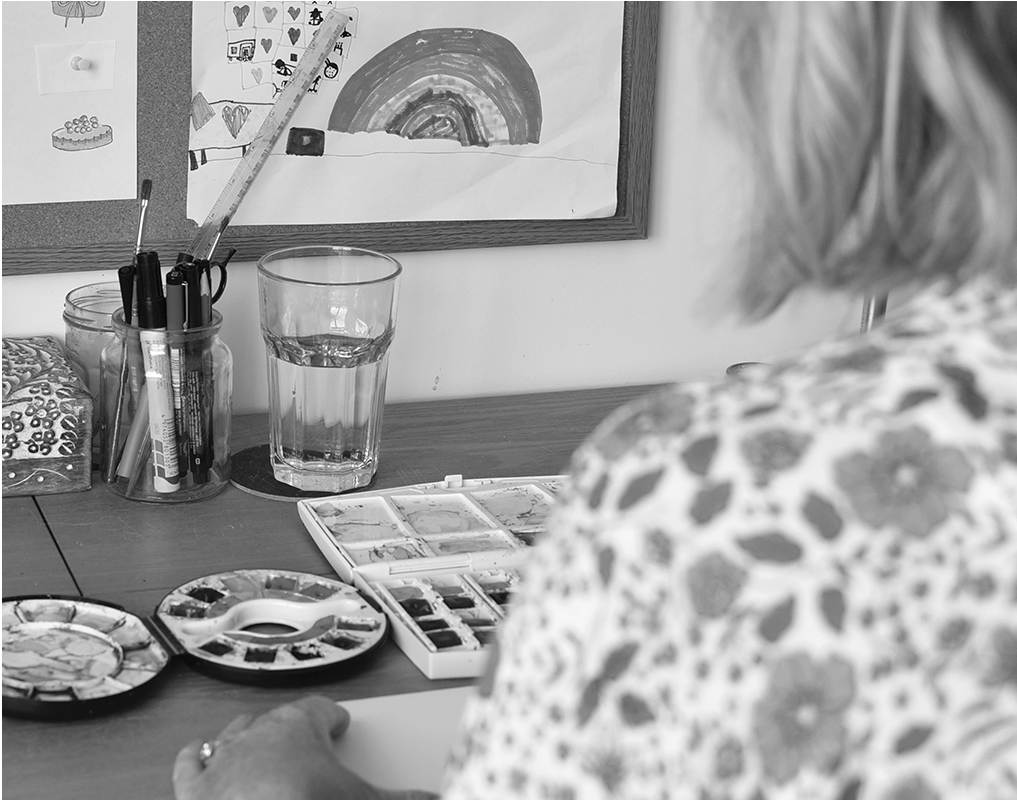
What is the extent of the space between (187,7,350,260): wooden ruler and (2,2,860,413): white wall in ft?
0.26

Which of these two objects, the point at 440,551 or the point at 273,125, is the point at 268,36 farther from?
the point at 440,551

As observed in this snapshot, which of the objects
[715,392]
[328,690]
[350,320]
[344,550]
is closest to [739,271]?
[715,392]

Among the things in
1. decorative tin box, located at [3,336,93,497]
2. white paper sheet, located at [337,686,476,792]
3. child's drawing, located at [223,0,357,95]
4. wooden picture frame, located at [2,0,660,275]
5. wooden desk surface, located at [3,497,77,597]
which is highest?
child's drawing, located at [223,0,357,95]

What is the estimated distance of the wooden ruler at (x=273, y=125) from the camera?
1.09 metres

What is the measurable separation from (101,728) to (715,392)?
43 centimetres

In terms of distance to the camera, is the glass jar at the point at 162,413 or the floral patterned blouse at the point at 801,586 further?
the glass jar at the point at 162,413

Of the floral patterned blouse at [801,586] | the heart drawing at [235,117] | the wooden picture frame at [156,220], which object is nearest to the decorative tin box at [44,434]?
the wooden picture frame at [156,220]

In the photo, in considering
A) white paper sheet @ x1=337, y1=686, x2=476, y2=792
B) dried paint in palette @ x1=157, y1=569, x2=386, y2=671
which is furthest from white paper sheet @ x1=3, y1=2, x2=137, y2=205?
white paper sheet @ x1=337, y1=686, x2=476, y2=792

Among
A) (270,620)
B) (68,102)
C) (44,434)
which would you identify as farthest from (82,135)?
(270,620)

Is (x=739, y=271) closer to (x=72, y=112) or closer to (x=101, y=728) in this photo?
(x=101, y=728)

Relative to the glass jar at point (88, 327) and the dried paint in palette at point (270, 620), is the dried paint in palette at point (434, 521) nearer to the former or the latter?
the dried paint in palette at point (270, 620)

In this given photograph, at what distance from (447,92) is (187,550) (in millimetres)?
487

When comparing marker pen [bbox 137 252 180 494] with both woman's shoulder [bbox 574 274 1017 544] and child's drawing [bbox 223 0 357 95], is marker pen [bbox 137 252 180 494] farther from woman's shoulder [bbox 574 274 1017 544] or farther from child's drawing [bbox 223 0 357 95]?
woman's shoulder [bbox 574 274 1017 544]

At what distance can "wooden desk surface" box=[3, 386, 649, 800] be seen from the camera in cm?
65
